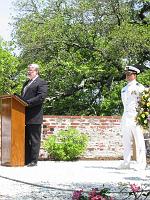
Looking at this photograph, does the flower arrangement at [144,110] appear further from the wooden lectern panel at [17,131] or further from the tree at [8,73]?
the tree at [8,73]

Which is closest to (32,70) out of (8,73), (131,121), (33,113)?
(33,113)

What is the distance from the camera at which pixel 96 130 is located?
1229cm

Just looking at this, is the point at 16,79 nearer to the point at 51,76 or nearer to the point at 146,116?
the point at 51,76

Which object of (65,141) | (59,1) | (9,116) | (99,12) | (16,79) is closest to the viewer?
(9,116)

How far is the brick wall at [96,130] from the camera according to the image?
12.1m

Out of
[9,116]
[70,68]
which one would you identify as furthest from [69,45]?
[9,116]

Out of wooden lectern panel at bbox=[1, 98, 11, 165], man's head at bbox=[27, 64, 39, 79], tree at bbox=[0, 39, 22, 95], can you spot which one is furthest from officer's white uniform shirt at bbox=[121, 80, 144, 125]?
tree at bbox=[0, 39, 22, 95]

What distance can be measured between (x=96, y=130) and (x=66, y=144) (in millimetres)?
928

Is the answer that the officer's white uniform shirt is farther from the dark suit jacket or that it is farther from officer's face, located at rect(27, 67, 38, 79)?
officer's face, located at rect(27, 67, 38, 79)

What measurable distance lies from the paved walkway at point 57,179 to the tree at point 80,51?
9364mm

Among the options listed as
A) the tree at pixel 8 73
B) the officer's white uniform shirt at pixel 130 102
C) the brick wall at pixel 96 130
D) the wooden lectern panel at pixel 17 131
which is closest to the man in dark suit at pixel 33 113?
the wooden lectern panel at pixel 17 131

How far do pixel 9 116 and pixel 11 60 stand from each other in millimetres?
13157

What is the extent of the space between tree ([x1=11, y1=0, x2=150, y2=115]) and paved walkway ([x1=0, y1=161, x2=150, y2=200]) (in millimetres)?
9364

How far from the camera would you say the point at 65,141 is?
1171 cm
